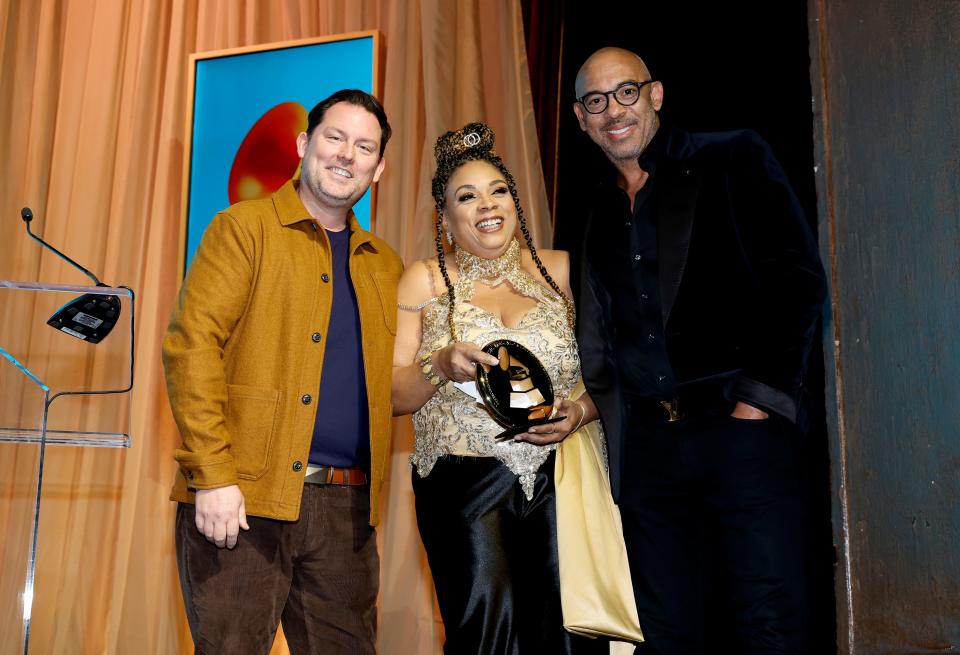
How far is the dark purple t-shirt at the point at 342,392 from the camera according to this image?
2.10m

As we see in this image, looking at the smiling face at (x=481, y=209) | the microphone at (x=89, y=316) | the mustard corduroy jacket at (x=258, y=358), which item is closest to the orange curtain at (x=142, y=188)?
the microphone at (x=89, y=316)

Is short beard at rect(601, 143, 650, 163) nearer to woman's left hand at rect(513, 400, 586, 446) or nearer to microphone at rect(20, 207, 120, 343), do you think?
woman's left hand at rect(513, 400, 586, 446)

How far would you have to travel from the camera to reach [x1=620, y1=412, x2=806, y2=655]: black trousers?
6.79ft

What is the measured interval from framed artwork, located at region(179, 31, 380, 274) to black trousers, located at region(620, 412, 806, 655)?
2088 millimetres

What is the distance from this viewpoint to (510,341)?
7.00 ft

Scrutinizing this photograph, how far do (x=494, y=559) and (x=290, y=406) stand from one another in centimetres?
59

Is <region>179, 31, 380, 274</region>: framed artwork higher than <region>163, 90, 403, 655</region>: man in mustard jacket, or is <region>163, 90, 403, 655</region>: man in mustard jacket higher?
<region>179, 31, 380, 274</region>: framed artwork

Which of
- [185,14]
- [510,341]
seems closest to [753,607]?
[510,341]

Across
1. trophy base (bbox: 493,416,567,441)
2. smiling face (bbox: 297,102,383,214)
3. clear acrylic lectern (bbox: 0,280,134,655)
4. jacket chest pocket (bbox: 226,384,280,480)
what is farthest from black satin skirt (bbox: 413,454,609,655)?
clear acrylic lectern (bbox: 0,280,134,655)

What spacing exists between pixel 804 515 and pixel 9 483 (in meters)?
3.38

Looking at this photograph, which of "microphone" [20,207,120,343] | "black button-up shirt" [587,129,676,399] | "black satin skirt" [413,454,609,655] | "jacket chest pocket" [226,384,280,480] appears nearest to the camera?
"jacket chest pocket" [226,384,280,480]

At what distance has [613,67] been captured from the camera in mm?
2359

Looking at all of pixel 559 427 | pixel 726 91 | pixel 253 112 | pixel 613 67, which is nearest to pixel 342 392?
pixel 559 427

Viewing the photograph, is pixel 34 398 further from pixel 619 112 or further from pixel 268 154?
pixel 619 112
